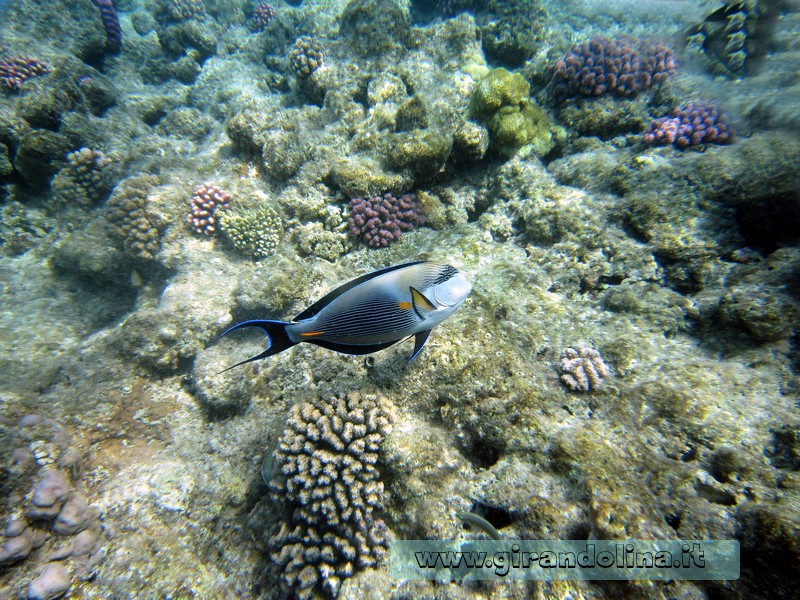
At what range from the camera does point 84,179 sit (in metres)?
6.90

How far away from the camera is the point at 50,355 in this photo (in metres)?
5.30

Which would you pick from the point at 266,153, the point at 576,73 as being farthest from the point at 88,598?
the point at 576,73

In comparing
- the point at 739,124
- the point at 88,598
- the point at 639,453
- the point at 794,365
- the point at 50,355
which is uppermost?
the point at 739,124

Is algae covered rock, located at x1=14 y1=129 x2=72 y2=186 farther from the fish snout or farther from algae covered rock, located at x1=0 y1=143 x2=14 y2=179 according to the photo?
the fish snout

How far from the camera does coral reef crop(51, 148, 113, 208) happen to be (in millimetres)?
6812

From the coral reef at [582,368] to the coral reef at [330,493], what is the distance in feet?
5.45

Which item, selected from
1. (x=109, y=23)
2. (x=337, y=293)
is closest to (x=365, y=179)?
(x=337, y=293)

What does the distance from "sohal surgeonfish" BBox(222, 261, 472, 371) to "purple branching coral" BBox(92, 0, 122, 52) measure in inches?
585

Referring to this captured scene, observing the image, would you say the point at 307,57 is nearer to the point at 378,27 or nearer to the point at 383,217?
the point at 378,27

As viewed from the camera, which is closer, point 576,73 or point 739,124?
point 739,124

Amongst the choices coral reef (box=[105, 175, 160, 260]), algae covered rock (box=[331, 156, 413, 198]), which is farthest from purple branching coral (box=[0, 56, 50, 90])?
algae covered rock (box=[331, 156, 413, 198])

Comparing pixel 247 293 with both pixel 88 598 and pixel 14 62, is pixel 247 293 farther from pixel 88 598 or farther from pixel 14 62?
pixel 14 62

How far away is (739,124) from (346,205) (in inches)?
240

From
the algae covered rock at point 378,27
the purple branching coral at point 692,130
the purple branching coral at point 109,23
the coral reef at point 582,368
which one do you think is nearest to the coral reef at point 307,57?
the algae covered rock at point 378,27
